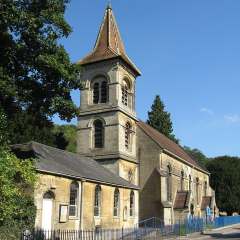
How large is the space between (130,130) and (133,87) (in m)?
4.87

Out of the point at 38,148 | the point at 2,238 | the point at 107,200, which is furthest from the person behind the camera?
the point at 107,200

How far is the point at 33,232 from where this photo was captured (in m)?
22.2

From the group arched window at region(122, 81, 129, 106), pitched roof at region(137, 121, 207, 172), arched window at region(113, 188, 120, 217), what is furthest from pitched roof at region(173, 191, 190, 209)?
arched window at region(122, 81, 129, 106)

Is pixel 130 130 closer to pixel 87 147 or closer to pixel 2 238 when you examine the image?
pixel 87 147

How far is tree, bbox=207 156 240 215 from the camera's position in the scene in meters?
72.5

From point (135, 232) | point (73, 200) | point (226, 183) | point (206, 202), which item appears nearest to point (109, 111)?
point (73, 200)

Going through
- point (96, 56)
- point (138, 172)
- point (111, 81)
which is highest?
point (96, 56)

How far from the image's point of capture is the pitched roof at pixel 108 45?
42406mm

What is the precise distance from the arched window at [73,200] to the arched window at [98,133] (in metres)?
12.1

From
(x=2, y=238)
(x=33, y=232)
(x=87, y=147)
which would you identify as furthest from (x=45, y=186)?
(x=87, y=147)

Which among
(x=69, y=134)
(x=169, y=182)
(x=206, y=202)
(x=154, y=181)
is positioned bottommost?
(x=206, y=202)

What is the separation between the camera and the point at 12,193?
1719 centimetres

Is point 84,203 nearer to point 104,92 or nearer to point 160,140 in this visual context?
point 104,92

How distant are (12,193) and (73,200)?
12.0m
